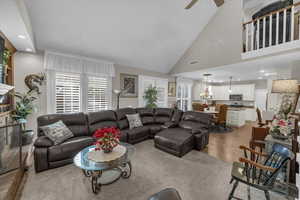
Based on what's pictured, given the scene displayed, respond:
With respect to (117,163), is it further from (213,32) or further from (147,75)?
(213,32)

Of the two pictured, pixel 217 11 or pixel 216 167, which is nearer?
pixel 216 167

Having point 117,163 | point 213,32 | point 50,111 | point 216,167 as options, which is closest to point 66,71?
point 50,111

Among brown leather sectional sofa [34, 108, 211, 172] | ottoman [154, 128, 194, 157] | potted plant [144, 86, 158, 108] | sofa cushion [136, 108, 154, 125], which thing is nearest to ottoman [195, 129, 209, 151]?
brown leather sectional sofa [34, 108, 211, 172]

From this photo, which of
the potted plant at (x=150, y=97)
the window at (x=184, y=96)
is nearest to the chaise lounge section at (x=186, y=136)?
the potted plant at (x=150, y=97)

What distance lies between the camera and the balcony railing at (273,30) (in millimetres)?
3006

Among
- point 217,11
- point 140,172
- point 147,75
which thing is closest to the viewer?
point 140,172

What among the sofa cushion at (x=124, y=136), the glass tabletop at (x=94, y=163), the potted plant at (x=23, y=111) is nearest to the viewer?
the glass tabletop at (x=94, y=163)

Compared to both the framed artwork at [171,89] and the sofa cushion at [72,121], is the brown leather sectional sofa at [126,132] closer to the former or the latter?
the sofa cushion at [72,121]

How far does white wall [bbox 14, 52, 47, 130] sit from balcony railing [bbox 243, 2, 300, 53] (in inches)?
230

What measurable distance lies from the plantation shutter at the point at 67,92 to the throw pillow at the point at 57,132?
39.0 inches

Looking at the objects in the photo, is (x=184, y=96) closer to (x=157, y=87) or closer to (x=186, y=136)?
(x=157, y=87)

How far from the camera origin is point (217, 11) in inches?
165

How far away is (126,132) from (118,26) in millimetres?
2934

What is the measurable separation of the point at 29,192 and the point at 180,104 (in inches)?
250
